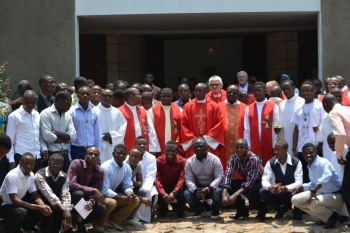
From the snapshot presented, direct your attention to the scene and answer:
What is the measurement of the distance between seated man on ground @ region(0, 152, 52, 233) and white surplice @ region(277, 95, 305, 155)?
13.3ft

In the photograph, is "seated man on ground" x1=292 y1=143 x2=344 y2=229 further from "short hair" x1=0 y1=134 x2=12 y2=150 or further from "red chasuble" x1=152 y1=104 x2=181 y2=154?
"short hair" x1=0 y1=134 x2=12 y2=150

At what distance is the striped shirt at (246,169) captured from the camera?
10.6 metres

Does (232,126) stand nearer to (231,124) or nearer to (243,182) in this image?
(231,124)

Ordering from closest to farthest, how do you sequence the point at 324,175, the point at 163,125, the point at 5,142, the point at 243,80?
the point at 5,142
the point at 324,175
the point at 163,125
the point at 243,80

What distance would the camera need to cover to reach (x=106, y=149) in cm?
1121

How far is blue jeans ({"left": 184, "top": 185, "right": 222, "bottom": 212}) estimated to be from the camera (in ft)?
34.8

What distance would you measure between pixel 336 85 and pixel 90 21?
17.8ft

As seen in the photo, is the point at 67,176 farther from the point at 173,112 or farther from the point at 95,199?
the point at 173,112

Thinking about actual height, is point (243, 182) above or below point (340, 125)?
below

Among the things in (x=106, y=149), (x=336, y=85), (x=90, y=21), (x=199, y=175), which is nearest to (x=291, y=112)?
(x=336, y=85)

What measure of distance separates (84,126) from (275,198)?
9.71 feet

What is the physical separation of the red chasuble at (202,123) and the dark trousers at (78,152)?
1823 mm

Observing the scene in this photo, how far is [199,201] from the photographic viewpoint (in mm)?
10836

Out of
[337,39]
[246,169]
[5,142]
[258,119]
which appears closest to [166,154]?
[246,169]
